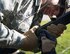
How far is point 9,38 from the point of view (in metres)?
2.31

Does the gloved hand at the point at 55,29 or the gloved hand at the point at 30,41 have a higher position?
the gloved hand at the point at 55,29

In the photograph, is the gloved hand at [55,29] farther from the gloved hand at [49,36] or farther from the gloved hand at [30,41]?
the gloved hand at [30,41]

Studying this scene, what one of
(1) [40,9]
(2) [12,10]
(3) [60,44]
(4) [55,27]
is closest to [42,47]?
(4) [55,27]

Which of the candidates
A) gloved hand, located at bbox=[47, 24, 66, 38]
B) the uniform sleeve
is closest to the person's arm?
the uniform sleeve

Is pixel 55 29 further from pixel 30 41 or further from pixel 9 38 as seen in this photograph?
pixel 9 38

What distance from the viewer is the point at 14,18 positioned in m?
2.58

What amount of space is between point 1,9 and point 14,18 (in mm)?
264

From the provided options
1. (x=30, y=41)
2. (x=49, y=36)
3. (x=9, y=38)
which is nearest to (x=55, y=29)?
(x=49, y=36)

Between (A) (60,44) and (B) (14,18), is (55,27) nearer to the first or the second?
(B) (14,18)

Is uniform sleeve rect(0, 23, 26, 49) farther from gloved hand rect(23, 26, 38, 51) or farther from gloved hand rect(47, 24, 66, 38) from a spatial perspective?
gloved hand rect(47, 24, 66, 38)

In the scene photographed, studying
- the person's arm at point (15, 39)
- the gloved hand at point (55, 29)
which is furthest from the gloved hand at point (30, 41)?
the gloved hand at point (55, 29)

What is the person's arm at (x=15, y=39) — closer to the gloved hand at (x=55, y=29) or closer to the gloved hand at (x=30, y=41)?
the gloved hand at (x=30, y=41)

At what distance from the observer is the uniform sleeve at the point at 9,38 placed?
228 centimetres

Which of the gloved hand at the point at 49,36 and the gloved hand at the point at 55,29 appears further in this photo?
the gloved hand at the point at 55,29
